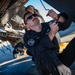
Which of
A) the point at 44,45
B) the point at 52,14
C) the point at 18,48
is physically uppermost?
the point at 52,14

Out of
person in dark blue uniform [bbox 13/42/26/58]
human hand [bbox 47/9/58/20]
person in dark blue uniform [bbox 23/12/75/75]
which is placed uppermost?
human hand [bbox 47/9/58/20]

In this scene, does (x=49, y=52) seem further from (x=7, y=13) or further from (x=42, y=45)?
(x=7, y=13)

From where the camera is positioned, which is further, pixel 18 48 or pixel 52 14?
pixel 18 48

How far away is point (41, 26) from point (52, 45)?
14.5 inches

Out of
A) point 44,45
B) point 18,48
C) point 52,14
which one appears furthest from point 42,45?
point 18,48

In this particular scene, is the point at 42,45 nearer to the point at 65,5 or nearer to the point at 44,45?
the point at 44,45

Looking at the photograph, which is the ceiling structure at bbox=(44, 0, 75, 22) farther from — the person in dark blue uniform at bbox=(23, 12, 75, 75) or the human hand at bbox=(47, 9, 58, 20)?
the person in dark blue uniform at bbox=(23, 12, 75, 75)

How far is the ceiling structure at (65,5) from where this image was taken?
3456 millimetres

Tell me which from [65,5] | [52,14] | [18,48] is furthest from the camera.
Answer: [18,48]

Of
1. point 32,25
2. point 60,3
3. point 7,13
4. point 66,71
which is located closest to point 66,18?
point 60,3

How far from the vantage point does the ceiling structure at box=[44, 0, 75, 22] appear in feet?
11.3

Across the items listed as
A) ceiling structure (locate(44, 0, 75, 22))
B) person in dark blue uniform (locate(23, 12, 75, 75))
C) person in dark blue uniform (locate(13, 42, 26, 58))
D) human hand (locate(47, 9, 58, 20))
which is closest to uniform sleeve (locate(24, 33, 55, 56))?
person in dark blue uniform (locate(23, 12, 75, 75))

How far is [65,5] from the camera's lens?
3.52m

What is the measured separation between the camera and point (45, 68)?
3656 millimetres
